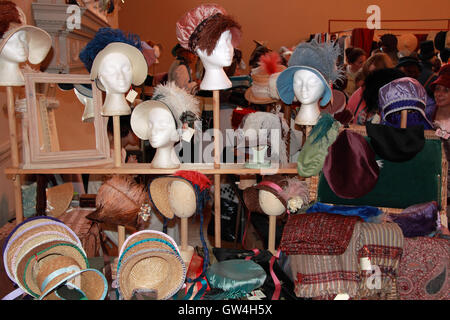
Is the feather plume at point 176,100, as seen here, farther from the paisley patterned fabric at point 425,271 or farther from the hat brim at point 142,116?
the paisley patterned fabric at point 425,271

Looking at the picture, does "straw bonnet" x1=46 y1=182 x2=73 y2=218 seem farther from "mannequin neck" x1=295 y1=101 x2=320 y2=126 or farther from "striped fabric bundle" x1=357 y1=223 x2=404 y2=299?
"striped fabric bundle" x1=357 y1=223 x2=404 y2=299

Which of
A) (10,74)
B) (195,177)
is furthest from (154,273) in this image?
(10,74)

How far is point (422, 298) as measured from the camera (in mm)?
1519

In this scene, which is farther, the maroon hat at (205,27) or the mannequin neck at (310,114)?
the mannequin neck at (310,114)

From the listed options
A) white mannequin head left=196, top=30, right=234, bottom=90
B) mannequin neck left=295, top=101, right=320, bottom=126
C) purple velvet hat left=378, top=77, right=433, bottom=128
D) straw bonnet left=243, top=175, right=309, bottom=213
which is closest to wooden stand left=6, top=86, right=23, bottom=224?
white mannequin head left=196, top=30, right=234, bottom=90

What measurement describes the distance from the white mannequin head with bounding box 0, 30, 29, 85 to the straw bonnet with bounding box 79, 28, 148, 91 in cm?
26

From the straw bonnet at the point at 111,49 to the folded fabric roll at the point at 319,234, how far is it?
1055 millimetres

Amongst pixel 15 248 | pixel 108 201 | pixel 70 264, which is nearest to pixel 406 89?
pixel 108 201

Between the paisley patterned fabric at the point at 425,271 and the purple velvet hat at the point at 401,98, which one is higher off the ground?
the purple velvet hat at the point at 401,98

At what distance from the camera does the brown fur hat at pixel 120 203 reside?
174 centimetres

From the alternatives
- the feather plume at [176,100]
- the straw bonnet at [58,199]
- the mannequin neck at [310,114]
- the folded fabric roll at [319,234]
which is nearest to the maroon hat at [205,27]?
the feather plume at [176,100]

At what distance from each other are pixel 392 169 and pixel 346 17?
307 inches

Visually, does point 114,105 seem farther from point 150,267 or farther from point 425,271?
point 425,271

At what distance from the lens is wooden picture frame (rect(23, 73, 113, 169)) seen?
1.79 m
